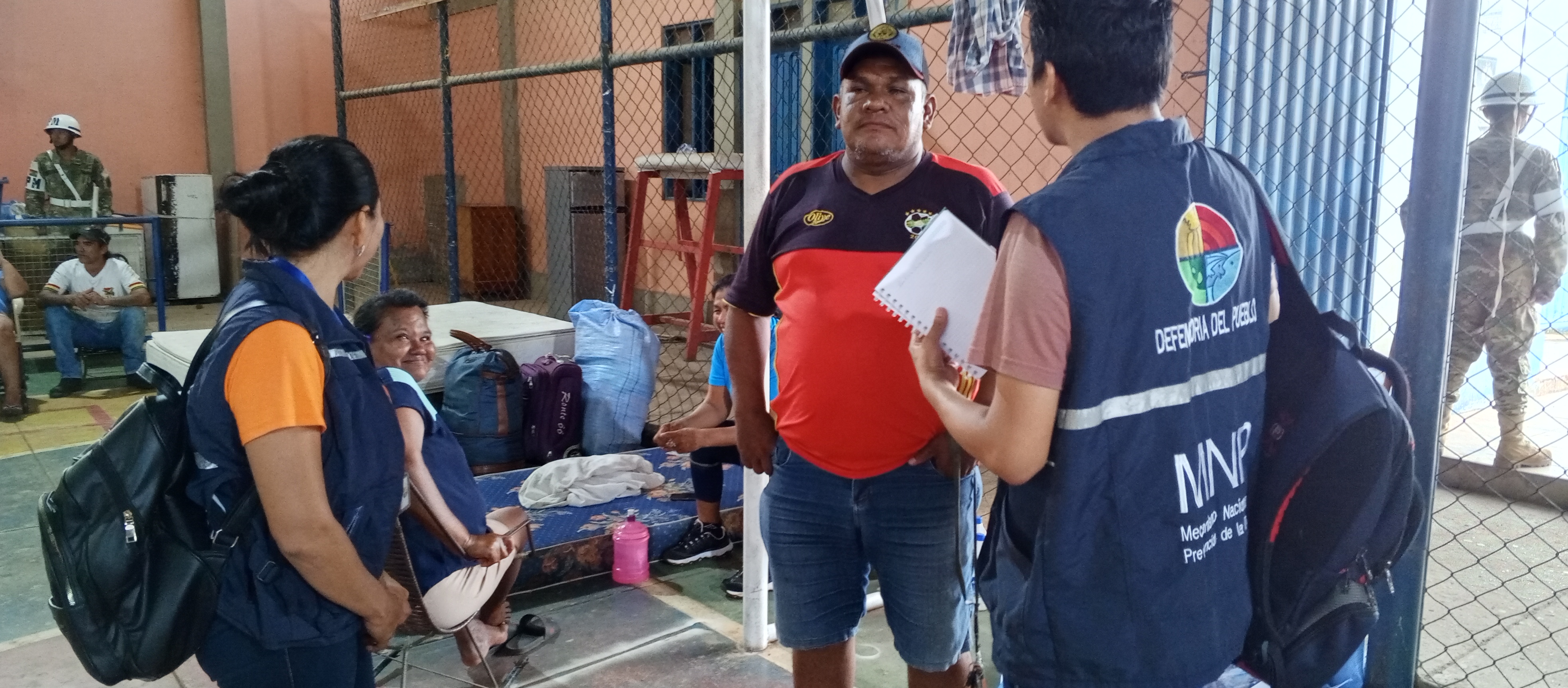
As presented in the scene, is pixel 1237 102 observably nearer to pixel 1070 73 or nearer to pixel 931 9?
pixel 931 9

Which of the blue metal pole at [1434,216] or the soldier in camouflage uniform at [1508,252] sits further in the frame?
the soldier in camouflage uniform at [1508,252]

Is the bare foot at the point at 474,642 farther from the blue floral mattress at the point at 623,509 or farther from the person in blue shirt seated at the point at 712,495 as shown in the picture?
the person in blue shirt seated at the point at 712,495

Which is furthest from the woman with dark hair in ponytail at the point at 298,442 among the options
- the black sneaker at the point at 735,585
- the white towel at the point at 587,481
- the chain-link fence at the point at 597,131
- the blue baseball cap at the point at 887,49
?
the white towel at the point at 587,481

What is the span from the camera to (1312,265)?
14.1 feet

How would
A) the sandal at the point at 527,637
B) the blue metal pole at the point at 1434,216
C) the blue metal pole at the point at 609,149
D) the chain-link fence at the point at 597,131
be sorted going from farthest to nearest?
the chain-link fence at the point at 597,131
the blue metal pole at the point at 609,149
the sandal at the point at 527,637
the blue metal pole at the point at 1434,216

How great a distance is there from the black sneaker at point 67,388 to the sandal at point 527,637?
5430mm

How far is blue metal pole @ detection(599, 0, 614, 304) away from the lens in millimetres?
5348

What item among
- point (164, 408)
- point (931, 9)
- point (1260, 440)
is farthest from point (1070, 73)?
point (931, 9)

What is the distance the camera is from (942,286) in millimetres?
1479

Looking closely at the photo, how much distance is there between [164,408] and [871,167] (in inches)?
50.9

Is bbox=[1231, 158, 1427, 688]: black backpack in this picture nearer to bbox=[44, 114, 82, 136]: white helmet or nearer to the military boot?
the military boot

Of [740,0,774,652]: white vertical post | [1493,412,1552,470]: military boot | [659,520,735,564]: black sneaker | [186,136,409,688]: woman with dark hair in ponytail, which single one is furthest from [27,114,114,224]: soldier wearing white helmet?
[1493,412,1552,470]: military boot

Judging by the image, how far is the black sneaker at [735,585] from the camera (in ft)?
11.9

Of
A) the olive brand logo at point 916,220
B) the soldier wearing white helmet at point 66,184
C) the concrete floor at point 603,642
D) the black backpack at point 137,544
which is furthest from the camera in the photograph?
the soldier wearing white helmet at point 66,184
